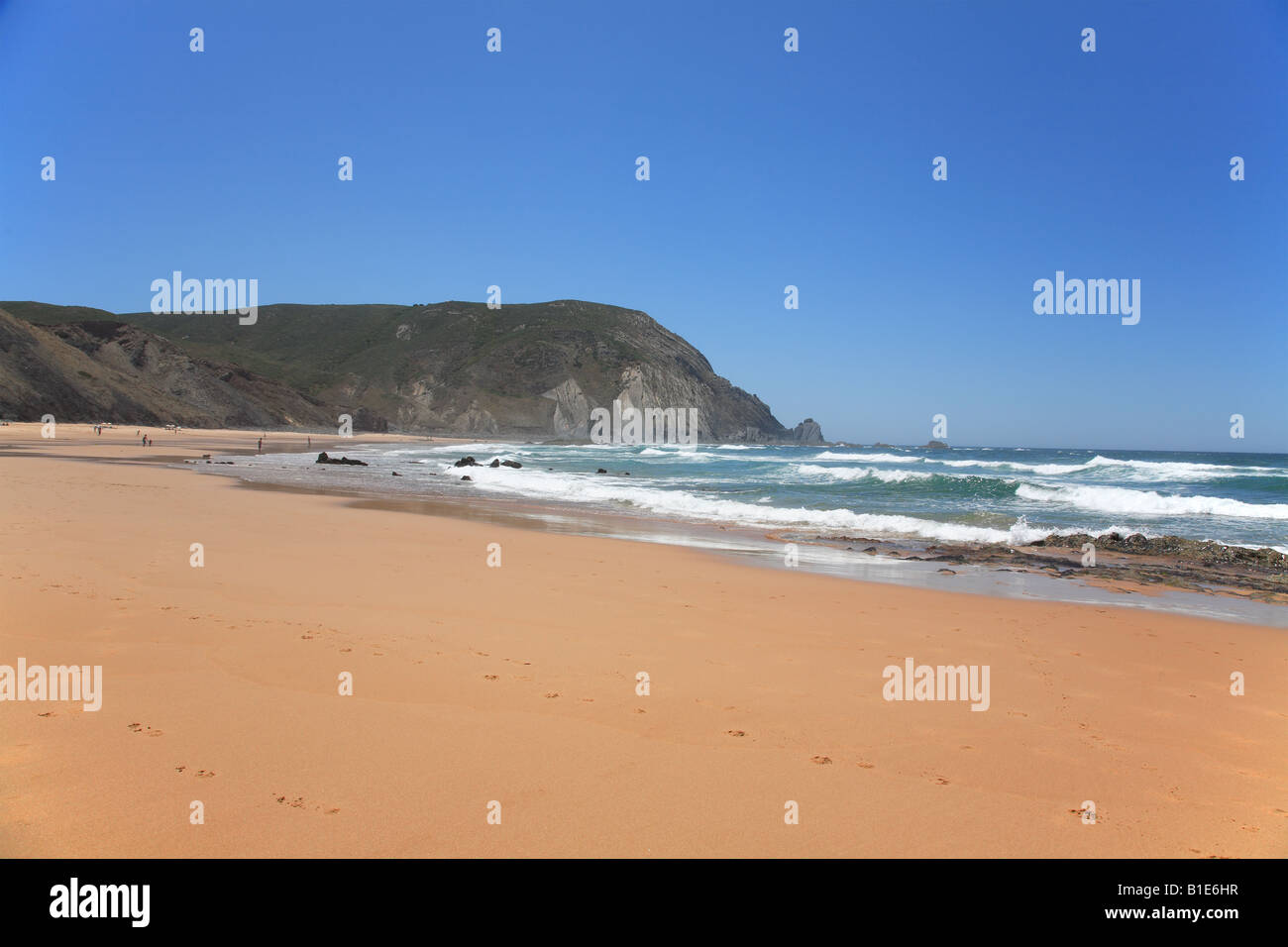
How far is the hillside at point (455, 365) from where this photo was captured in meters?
114

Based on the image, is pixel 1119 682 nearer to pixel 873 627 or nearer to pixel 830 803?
pixel 873 627

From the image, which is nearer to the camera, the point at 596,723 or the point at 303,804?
the point at 303,804

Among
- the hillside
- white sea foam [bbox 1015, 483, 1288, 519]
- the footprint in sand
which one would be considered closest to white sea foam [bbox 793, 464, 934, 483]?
white sea foam [bbox 1015, 483, 1288, 519]

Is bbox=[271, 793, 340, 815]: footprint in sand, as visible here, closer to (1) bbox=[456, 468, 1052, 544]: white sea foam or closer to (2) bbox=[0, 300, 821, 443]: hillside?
(1) bbox=[456, 468, 1052, 544]: white sea foam

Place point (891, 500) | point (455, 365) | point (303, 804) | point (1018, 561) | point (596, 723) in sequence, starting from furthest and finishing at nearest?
1. point (455, 365)
2. point (891, 500)
3. point (1018, 561)
4. point (596, 723)
5. point (303, 804)

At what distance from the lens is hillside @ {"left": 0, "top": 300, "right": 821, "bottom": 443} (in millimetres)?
114062

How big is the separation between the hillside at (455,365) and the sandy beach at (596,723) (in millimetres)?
94059

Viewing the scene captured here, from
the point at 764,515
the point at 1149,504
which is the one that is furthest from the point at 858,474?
the point at 764,515

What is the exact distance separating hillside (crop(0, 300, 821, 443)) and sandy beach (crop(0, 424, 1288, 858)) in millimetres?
94059

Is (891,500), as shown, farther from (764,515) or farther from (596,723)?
(596,723)

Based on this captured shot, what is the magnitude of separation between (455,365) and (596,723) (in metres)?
135

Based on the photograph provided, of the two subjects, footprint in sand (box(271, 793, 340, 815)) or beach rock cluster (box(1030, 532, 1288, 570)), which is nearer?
footprint in sand (box(271, 793, 340, 815))

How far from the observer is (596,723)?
4.16 meters

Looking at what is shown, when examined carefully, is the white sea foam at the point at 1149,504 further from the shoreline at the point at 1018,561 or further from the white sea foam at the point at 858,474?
the shoreline at the point at 1018,561
